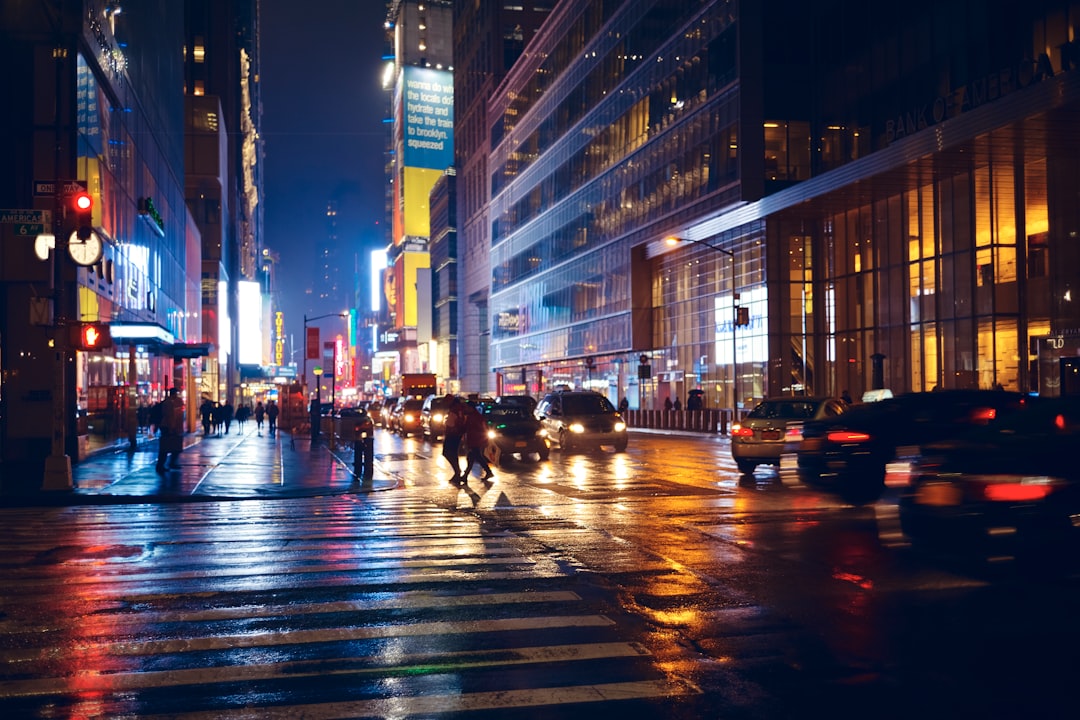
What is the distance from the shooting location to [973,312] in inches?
1583

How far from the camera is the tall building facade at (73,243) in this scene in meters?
25.1

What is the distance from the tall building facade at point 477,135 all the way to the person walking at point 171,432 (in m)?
87.0

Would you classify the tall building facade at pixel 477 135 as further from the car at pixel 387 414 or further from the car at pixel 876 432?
the car at pixel 876 432

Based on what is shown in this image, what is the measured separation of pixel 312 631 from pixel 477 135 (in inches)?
4671

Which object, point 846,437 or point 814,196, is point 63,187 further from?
point 814,196

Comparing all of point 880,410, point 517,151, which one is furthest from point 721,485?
point 517,151

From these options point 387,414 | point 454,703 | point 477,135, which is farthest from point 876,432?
point 477,135

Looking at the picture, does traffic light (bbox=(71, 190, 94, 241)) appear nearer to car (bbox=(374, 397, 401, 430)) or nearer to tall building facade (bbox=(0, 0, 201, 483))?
tall building facade (bbox=(0, 0, 201, 483))

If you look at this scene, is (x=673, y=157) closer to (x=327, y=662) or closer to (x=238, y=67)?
(x=327, y=662)

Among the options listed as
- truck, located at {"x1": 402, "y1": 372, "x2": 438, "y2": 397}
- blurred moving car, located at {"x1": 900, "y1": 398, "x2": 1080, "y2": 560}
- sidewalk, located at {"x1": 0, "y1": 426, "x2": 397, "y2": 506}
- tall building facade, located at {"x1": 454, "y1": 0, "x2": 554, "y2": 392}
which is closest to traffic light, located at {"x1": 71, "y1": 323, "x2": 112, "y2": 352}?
sidewalk, located at {"x1": 0, "y1": 426, "x2": 397, "y2": 506}

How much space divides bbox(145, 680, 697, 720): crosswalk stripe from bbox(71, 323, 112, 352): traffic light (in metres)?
16.0

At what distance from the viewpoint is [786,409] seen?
71.6ft

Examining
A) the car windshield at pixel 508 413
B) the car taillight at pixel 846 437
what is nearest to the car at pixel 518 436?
the car windshield at pixel 508 413

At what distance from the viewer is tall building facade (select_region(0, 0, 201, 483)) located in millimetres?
25094
